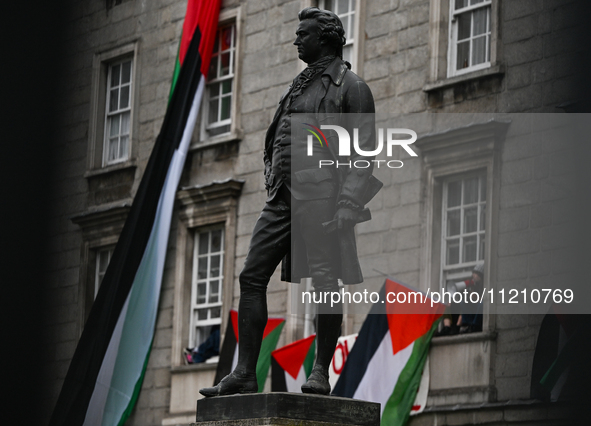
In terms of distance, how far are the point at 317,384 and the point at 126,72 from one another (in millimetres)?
17449

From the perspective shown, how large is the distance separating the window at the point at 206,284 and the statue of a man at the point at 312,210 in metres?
13.3

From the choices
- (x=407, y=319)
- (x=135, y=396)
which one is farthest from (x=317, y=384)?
(x=135, y=396)

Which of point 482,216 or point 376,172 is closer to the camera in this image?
point 482,216

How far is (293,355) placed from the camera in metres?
18.6

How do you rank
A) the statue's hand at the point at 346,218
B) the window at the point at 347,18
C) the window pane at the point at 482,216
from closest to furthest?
1. the statue's hand at the point at 346,218
2. the window pane at the point at 482,216
3. the window at the point at 347,18

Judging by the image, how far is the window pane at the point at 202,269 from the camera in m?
22.2

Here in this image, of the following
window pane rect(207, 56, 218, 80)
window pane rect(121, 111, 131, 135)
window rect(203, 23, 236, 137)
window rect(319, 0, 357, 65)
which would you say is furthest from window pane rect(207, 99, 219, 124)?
window rect(319, 0, 357, 65)

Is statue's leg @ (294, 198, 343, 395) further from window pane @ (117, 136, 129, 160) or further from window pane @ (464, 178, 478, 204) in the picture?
window pane @ (117, 136, 129, 160)

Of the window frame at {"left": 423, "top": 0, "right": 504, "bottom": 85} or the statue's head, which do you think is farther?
the window frame at {"left": 423, "top": 0, "right": 504, "bottom": 85}

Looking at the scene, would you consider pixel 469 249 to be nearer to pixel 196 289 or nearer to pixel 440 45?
pixel 440 45

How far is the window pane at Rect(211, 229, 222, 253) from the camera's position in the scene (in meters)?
22.0

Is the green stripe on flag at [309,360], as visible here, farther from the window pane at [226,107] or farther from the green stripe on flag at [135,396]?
the window pane at [226,107]

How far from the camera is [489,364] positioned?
17.0 meters

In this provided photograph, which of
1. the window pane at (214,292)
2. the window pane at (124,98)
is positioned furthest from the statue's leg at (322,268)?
the window pane at (124,98)
